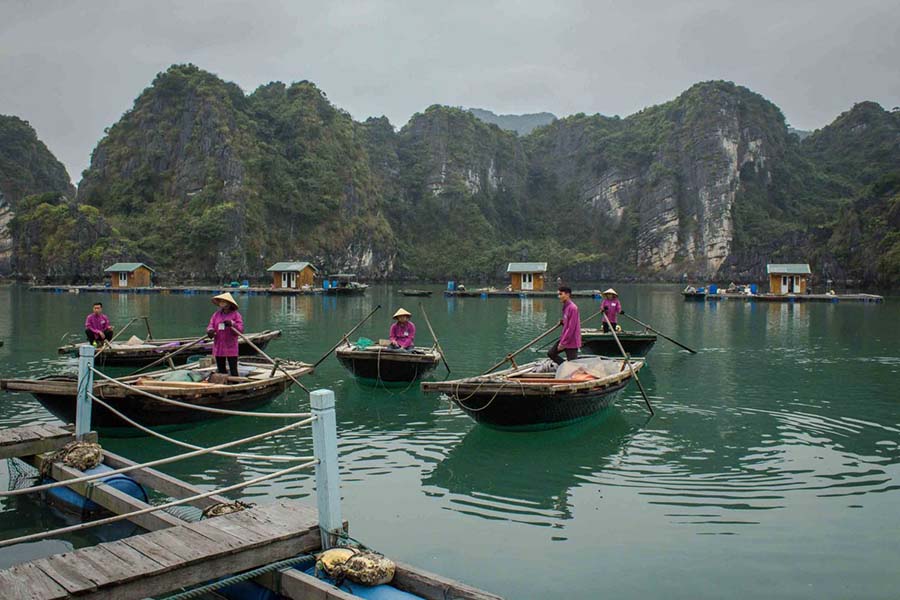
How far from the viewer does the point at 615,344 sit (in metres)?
19.4

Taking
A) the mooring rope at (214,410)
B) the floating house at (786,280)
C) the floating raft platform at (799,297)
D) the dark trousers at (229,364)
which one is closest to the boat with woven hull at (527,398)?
the mooring rope at (214,410)

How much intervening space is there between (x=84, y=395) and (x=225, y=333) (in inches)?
147

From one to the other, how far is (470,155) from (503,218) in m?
13.5

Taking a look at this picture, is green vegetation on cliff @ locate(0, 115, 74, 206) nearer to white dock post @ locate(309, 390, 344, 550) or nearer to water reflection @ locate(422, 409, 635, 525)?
water reflection @ locate(422, 409, 635, 525)

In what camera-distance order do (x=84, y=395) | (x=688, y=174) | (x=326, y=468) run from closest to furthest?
1. (x=326, y=468)
2. (x=84, y=395)
3. (x=688, y=174)

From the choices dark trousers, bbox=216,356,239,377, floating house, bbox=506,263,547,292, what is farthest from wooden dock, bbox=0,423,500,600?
floating house, bbox=506,263,547,292

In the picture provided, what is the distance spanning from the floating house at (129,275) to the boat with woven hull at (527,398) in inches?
2335

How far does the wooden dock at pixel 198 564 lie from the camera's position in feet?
14.7

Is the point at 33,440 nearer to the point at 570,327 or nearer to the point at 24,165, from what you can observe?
the point at 570,327

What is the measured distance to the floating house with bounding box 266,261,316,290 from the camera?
63.3 metres

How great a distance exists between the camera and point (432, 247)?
370 ft

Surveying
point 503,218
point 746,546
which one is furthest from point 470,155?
point 746,546

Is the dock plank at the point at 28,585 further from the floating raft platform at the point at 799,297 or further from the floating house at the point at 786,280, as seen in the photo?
the floating house at the point at 786,280

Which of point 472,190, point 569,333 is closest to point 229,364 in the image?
point 569,333
